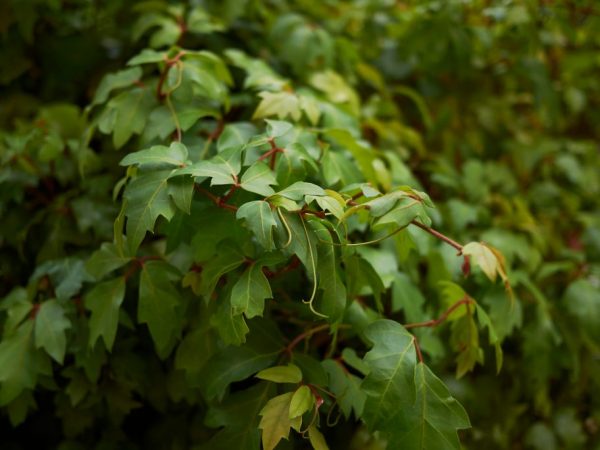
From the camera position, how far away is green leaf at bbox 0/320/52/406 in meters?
1.13

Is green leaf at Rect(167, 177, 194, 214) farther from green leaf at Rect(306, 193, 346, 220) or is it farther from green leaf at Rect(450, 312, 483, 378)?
green leaf at Rect(450, 312, 483, 378)

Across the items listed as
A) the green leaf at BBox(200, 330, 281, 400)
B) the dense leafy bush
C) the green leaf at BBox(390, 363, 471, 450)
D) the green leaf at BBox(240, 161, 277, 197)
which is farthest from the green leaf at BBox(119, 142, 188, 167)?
the green leaf at BBox(390, 363, 471, 450)

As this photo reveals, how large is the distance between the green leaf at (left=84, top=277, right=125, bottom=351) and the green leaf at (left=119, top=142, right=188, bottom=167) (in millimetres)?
269

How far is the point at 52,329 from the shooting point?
45.8 inches

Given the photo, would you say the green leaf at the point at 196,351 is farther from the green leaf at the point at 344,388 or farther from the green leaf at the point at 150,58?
the green leaf at the point at 150,58

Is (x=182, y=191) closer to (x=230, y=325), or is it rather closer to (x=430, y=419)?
(x=230, y=325)

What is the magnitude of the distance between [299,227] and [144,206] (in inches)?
10.6

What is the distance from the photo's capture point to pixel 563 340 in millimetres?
1604

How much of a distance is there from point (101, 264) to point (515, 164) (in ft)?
4.83

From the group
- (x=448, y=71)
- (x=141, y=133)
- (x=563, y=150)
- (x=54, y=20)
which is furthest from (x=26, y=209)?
(x=563, y=150)

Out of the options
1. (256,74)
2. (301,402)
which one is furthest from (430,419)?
(256,74)

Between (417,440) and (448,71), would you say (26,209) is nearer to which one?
(417,440)

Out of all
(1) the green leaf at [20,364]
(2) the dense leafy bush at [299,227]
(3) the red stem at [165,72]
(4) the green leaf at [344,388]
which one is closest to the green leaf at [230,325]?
(2) the dense leafy bush at [299,227]

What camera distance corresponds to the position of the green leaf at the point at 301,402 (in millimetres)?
926
